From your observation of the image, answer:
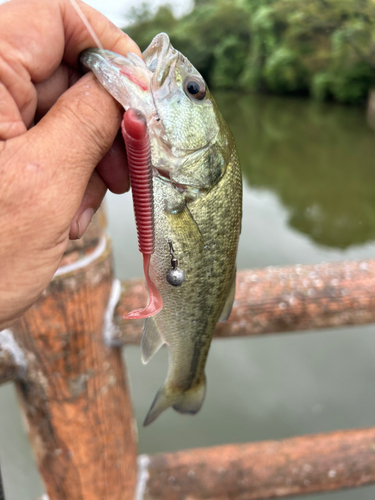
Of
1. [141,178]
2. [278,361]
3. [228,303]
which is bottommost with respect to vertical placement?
[278,361]

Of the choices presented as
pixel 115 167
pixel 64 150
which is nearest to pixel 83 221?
pixel 115 167

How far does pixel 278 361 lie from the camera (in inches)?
134

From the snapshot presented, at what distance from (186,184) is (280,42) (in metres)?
21.9

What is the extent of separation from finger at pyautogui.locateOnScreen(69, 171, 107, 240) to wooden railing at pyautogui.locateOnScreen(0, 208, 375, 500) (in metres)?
0.35

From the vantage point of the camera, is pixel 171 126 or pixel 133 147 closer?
pixel 133 147

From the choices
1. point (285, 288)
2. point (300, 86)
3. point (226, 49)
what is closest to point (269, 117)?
point (300, 86)

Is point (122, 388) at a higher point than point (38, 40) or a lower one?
lower

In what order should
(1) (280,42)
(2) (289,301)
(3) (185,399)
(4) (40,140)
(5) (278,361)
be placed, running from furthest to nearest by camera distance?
(1) (280,42)
(5) (278,361)
(2) (289,301)
(3) (185,399)
(4) (40,140)

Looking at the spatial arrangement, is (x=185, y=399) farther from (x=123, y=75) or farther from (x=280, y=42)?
(x=280, y=42)

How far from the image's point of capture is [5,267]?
26.0 inches

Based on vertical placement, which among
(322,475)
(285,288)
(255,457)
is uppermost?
(285,288)

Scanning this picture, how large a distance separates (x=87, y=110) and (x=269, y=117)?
16.0 m

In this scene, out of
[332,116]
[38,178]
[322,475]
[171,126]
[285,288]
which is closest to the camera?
[38,178]

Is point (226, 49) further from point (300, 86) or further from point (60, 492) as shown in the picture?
point (60, 492)
